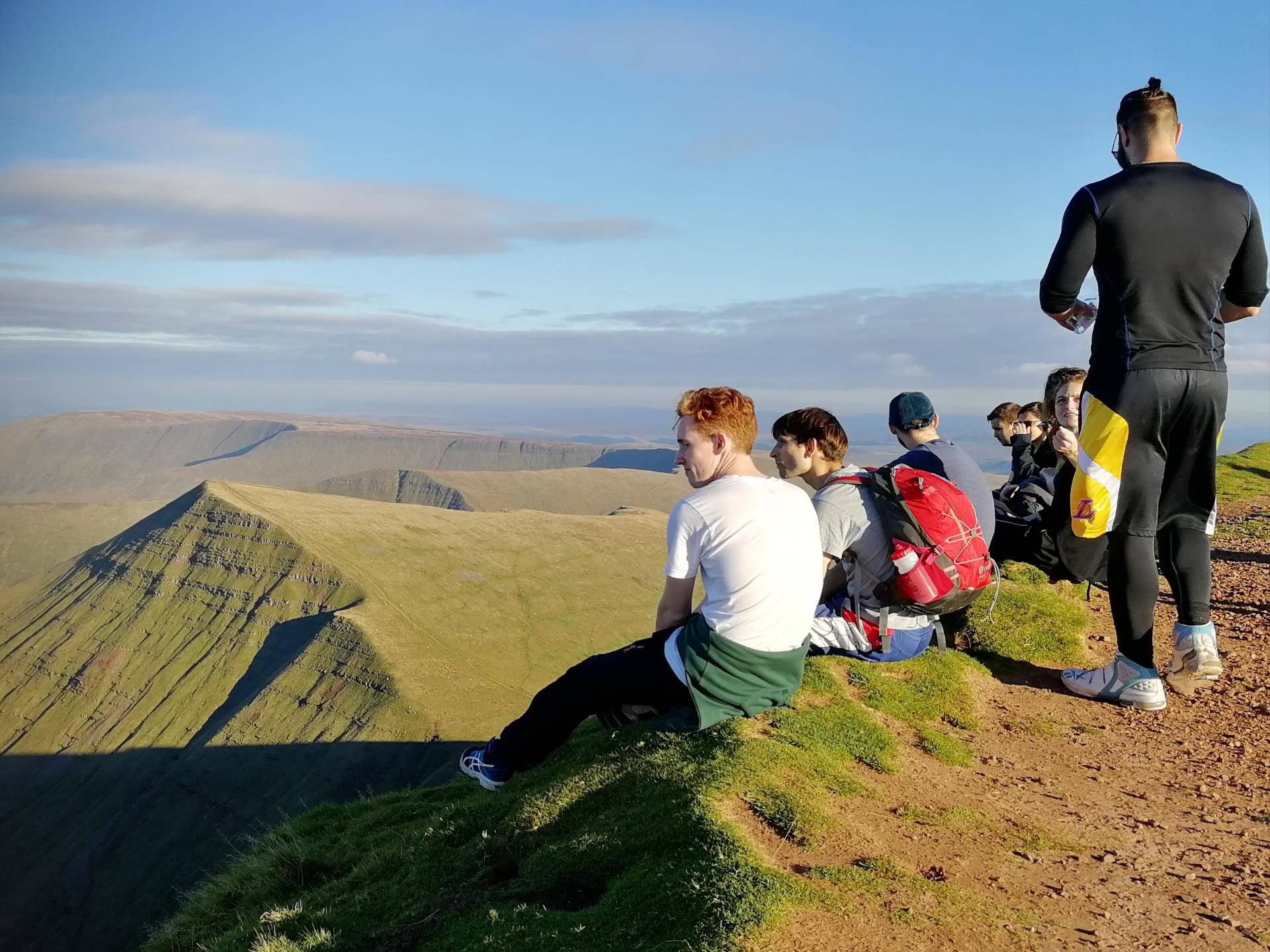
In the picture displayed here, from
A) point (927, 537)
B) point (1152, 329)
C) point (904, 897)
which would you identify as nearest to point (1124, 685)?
point (927, 537)

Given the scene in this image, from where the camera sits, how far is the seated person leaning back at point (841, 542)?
9.54m

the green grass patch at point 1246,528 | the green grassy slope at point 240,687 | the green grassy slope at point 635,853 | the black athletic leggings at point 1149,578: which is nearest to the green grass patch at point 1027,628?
the green grassy slope at point 635,853

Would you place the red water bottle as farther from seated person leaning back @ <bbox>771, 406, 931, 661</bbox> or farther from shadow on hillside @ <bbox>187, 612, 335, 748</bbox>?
shadow on hillside @ <bbox>187, 612, 335, 748</bbox>

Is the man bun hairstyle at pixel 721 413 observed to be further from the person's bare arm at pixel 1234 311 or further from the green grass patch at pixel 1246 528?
the green grass patch at pixel 1246 528

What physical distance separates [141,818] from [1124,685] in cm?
15173

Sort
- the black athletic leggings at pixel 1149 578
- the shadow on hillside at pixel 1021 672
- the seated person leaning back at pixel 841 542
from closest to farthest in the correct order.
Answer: the black athletic leggings at pixel 1149 578 < the seated person leaning back at pixel 841 542 < the shadow on hillside at pixel 1021 672

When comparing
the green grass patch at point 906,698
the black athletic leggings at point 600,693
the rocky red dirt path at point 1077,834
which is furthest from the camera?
the green grass patch at point 906,698

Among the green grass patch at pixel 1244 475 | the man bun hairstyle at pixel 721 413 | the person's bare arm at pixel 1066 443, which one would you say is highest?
the man bun hairstyle at pixel 721 413

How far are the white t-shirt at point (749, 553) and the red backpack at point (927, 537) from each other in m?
2.13

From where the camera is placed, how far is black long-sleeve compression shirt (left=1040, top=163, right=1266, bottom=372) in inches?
320

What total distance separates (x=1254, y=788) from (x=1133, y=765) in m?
0.97

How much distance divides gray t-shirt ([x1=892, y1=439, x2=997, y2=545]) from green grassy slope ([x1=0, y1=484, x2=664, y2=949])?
9194 cm

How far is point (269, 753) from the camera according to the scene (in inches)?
5330

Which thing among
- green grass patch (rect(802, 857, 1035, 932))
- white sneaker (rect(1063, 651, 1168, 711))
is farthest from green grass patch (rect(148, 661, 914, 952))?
white sneaker (rect(1063, 651, 1168, 711))
